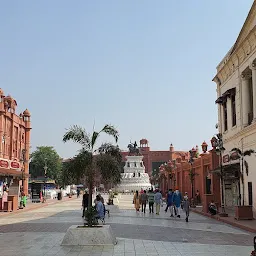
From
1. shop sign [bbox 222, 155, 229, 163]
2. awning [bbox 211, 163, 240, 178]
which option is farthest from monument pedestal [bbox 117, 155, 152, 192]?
awning [bbox 211, 163, 240, 178]

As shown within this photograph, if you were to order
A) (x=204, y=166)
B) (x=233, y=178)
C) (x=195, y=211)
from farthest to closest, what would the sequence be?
(x=204, y=166) → (x=195, y=211) → (x=233, y=178)

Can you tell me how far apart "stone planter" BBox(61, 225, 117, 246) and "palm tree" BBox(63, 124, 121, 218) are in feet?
4.72

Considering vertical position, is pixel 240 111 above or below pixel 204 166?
above

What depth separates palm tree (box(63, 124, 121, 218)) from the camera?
43.8 ft

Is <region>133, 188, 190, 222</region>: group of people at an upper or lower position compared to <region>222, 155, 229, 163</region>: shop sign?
lower

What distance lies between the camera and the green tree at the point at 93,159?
43.8ft

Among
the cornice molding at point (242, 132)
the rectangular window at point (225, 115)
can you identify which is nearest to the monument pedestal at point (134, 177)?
the rectangular window at point (225, 115)

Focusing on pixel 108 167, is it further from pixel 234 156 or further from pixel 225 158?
pixel 225 158

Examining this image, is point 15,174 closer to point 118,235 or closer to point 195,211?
point 195,211

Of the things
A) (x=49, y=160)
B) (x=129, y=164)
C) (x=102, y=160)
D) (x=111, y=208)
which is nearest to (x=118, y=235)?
(x=102, y=160)

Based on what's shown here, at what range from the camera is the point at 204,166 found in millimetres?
32219

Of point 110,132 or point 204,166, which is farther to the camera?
point 204,166

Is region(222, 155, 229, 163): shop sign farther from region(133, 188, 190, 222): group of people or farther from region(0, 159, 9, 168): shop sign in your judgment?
region(0, 159, 9, 168): shop sign

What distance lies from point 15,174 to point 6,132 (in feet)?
46.1
